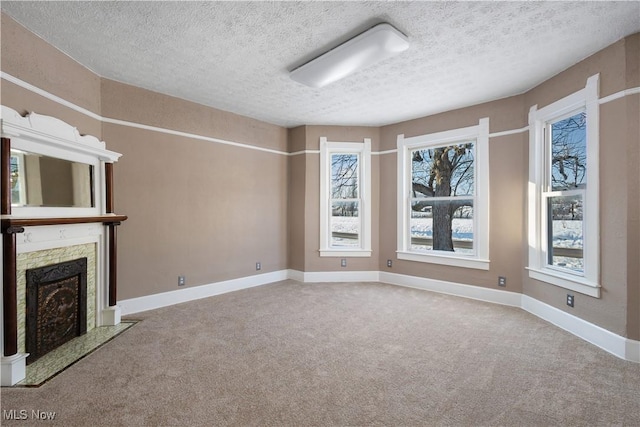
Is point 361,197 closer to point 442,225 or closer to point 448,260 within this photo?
point 442,225

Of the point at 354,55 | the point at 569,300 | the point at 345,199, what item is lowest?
the point at 569,300

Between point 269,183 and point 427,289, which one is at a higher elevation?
point 269,183

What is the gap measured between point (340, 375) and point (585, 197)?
2.86 meters

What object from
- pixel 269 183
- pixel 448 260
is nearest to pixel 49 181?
pixel 269 183

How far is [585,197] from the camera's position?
118 inches

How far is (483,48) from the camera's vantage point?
2762 millimetres

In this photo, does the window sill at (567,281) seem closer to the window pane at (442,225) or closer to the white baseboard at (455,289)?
the white baseboard at (455,289)

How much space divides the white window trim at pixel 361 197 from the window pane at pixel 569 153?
2.52 metres

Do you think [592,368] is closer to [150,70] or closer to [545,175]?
[545,175]

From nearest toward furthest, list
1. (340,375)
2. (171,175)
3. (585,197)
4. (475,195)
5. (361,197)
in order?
(340,375) < (585,197) < (171,175) < (475,195) < (361,197)

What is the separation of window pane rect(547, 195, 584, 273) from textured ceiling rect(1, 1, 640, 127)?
139cm

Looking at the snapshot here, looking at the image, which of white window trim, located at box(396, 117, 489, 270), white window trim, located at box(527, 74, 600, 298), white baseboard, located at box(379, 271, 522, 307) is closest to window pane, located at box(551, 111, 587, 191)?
white window trim, located at box(527, 74, 600, 298)

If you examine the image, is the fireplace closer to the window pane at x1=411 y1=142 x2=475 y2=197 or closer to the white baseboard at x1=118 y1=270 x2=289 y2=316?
the white baseboard at x1=118 y1=270 x2=289 y2=316

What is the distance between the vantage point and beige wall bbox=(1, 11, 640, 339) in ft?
Answer: 8.53
